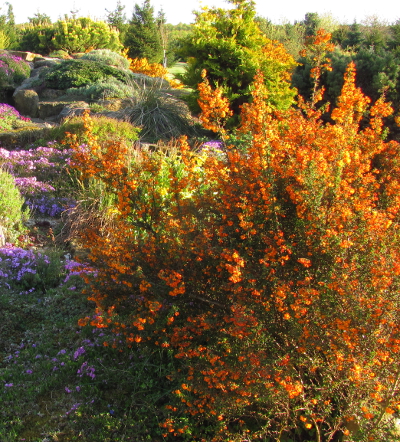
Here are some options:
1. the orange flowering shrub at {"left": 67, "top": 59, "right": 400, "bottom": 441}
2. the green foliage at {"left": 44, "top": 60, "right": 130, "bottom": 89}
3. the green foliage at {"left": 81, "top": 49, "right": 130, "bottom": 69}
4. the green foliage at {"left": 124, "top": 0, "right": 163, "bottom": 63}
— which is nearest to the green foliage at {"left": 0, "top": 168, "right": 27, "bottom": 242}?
the orange flowering shrub at {"left": 67, "top": 59, "right": 400, "bottom": 441}

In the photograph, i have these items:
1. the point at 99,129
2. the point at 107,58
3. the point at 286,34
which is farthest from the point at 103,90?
the point at 286,34

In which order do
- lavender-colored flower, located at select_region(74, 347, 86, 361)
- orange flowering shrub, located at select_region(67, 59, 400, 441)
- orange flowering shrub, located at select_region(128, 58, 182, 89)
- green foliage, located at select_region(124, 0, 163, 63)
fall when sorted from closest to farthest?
orange flowering shrub, located at select_region(67, 59, 400, 441) → lavender-colored flower, located at select_region(74, 347, 86, 361) → orange flowering shrub, located at select_region(128, 58, 182, 89) → green foliage, located at select_region(124, 0, 163, 63)

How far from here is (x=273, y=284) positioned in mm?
2053

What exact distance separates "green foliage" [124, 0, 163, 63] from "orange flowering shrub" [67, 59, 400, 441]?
69.5ft

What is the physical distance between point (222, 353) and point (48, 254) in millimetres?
2621

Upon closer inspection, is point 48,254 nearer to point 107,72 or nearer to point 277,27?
point 107,72

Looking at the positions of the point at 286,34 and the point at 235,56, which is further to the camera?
the point at 286,34

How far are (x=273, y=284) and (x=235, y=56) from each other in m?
7.49

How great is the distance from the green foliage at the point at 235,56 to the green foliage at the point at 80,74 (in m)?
4.43

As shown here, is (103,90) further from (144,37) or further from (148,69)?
(144,37)

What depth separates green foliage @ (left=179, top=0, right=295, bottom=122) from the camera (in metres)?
8.42

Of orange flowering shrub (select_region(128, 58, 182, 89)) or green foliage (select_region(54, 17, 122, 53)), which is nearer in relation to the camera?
orange flowering shrub (select_region(128, 58, 182, 89))

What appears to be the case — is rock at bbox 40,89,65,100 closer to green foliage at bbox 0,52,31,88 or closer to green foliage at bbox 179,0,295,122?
green foliage at bbox 0,52,31,88

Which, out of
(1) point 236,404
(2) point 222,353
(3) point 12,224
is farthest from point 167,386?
(3) point 12,224
